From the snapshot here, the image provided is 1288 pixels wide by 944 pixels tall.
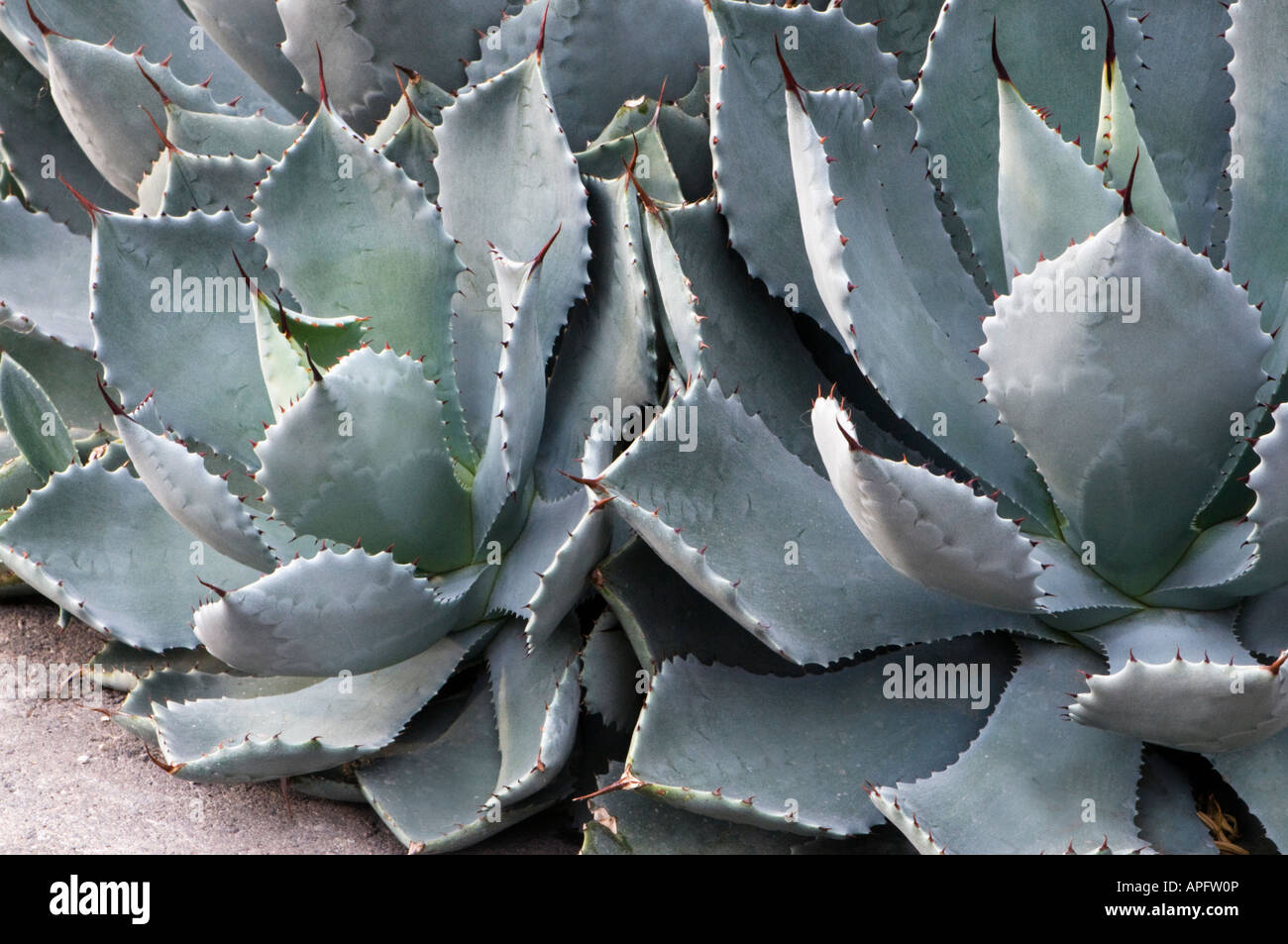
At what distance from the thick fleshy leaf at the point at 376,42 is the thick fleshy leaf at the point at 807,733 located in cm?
101

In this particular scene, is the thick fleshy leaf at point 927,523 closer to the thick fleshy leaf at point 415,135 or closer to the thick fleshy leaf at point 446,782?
the thick fleshy leaf at point 446,782

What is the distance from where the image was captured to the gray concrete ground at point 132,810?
151cm

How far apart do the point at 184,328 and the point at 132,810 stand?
616mm

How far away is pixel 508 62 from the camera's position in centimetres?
189

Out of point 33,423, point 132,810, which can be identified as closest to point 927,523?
point 132,810

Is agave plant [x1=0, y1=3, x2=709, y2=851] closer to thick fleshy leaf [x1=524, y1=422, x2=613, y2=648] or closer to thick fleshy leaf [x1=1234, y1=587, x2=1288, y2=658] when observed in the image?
thick fleshy leaf [x1=524, y1=422, x2=613, y2=648]

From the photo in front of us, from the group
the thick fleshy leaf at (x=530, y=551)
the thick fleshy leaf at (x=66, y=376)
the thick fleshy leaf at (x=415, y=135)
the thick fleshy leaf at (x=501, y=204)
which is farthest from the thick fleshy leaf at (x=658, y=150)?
the thick fleshy leaf at (x=66, y=376)

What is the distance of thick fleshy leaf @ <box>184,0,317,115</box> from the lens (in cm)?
201

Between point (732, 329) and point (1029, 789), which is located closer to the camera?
point (1029, 789)

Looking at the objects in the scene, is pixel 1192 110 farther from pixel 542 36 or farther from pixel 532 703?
pixel 532 703

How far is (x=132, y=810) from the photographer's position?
61.7 inches

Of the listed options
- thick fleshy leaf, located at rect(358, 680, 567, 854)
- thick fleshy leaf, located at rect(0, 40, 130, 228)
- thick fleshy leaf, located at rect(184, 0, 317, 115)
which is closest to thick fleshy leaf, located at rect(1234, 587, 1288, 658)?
thick fleshy leaf, located at rect(358, 680, 567, 854)

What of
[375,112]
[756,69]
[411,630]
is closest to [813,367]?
[756,69]

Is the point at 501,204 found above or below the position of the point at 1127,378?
above
